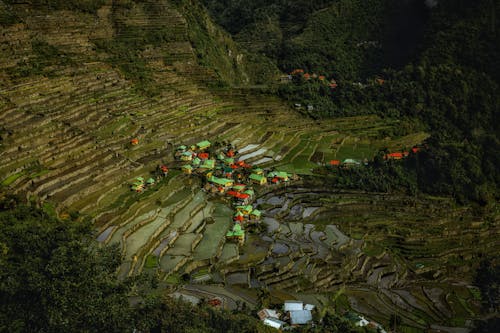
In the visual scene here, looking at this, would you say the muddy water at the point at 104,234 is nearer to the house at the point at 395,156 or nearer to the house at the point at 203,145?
the house at the point at 203,145

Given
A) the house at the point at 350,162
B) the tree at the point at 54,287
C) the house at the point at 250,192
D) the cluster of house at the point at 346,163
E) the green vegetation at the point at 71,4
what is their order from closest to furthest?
1. the tree at the point at 54,287
2. the house at the point at 250,192
3. the cluster of house at the point at 346,163
4. the house at the point at 350,162
5. the green vegetation at the point at 71,4

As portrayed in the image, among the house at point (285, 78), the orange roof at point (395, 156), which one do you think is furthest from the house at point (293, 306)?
the house at point (285, 78)

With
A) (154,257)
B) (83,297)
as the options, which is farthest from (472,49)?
(83,297)

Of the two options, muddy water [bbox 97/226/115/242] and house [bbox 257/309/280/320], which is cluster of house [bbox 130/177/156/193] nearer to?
muddy water [bbox 97/226/115/242]

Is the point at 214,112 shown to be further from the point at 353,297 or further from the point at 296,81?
the point at 353,297

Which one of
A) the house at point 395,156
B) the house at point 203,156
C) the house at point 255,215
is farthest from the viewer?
the house at point 395,156

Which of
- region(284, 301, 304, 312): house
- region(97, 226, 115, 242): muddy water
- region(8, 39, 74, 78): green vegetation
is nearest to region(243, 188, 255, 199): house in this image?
region(97, 226, 115, 242): muddy water
